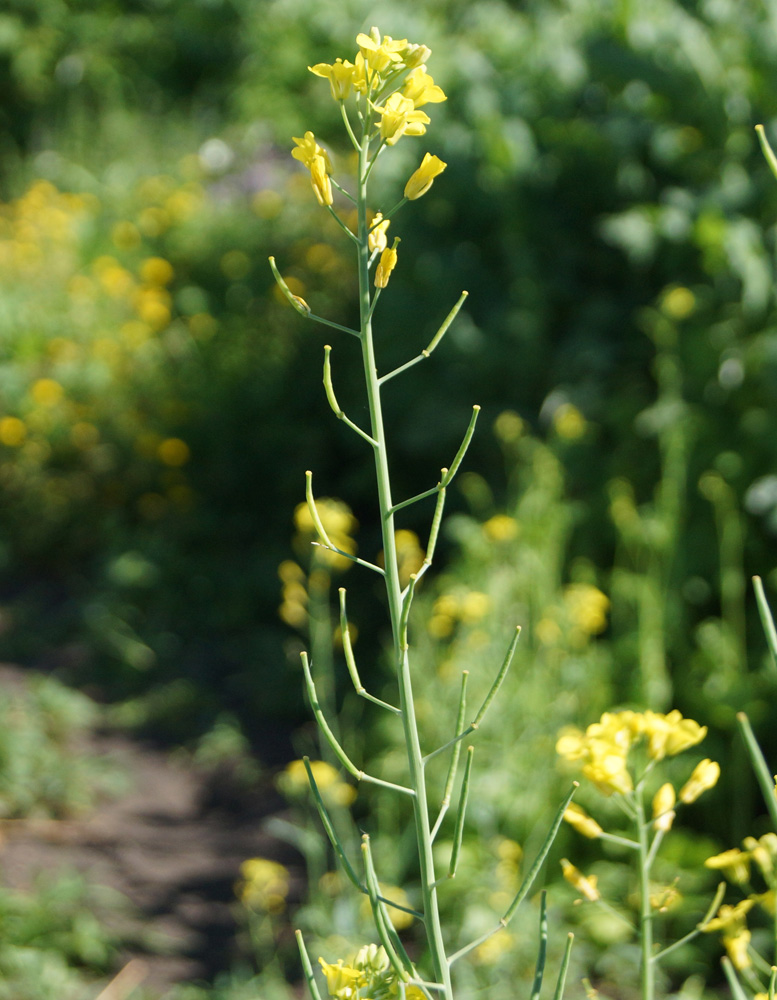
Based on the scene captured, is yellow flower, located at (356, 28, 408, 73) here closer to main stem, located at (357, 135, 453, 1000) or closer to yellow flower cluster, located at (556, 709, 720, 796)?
main stem, located at (357, 135, 453, 1000)

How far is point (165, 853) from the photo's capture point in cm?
286

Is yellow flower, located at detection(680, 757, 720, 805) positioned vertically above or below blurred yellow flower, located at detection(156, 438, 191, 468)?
above

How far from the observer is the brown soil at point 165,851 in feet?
8.18

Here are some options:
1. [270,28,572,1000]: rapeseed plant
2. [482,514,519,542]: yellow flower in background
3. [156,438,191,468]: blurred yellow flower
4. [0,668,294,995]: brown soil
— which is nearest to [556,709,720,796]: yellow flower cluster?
[270,28,572,1000]: rapeseed plant

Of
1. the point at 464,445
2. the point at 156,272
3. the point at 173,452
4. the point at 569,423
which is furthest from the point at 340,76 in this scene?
the point at 156,272

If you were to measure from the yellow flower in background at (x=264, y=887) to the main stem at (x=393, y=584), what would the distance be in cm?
144

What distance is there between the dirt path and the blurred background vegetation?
265mm

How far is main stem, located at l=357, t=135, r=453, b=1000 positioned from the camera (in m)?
0.72

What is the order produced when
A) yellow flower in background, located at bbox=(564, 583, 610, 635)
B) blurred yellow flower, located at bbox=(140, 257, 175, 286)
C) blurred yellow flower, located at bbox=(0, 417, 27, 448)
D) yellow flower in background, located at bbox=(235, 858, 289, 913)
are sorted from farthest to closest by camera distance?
blurred yellow flower, located at bbox=(140, 257, 175, 286) → blurred yellow flower, located at bbox=(0, 417, 27, 448) → yellow flower in background, located at bbox=(564, 583, 610, 635) → yellow flower in background, located at bbox=(235, 858, 289, 913)

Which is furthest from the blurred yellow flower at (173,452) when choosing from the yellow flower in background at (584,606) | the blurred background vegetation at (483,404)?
the yellow flower in background at (584,606)

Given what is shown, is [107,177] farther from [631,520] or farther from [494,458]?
[631,520]

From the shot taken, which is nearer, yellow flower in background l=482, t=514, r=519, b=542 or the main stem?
the main stem

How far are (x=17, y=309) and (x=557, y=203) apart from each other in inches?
119

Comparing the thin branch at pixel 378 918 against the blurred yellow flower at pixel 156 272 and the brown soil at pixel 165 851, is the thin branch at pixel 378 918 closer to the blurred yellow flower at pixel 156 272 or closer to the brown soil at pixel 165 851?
the brown soil at pixel 165 851
